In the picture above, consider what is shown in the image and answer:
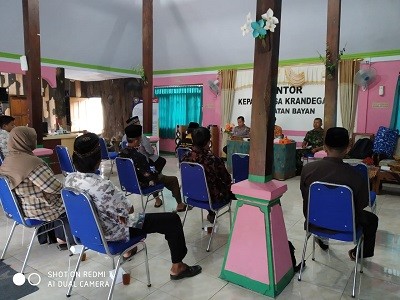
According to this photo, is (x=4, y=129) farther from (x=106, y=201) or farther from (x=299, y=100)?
(x=299, y=100)

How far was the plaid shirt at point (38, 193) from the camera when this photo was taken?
230 centimetres

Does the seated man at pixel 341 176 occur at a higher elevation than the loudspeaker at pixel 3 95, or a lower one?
lower

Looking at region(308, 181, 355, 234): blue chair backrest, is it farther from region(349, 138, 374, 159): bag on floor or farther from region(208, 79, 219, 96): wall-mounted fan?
region(208, 79, 219, 96): wall-mounted fan

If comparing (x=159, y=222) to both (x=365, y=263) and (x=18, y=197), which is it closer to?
(x=18, y=197)

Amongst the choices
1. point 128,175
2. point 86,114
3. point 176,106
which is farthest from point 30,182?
point 86,114

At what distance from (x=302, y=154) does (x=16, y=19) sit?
6040 millimetres

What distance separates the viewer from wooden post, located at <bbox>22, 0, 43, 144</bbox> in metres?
4.35

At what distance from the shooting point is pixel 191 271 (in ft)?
7.64

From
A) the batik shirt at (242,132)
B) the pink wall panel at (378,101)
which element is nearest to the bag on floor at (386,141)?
the pink wall panel at (378,101)

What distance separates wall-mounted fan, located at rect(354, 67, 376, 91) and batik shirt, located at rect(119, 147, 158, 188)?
15.5 ft

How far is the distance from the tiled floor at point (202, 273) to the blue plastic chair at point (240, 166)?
1.93 feet

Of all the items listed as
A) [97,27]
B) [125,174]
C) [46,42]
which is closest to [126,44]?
[97,27]

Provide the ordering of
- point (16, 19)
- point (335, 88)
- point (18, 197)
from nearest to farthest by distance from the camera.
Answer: point (18, 197), point (335, 88), point (16, 19)

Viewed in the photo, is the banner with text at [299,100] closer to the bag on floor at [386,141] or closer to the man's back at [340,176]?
the bag on floor at [386,141]
